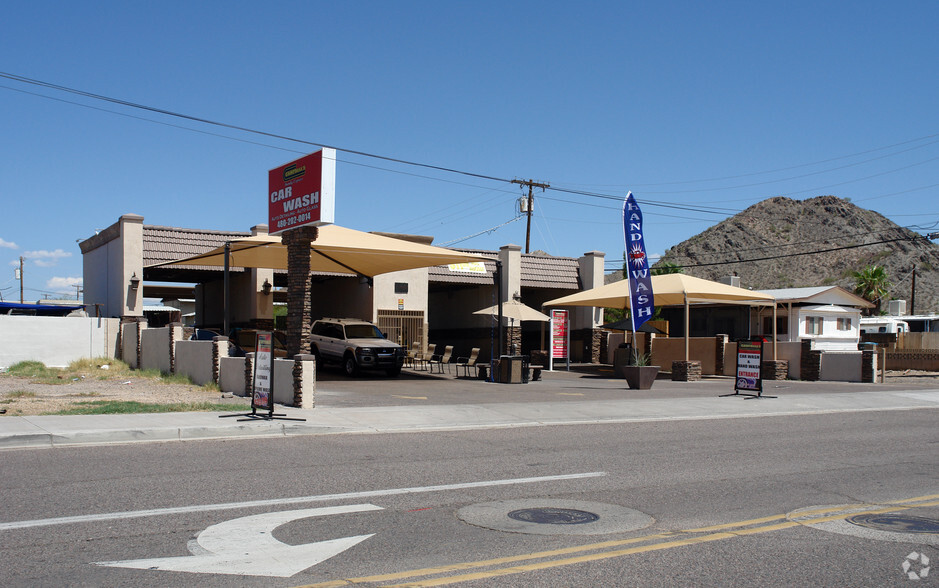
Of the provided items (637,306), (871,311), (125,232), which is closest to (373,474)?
(637,306)

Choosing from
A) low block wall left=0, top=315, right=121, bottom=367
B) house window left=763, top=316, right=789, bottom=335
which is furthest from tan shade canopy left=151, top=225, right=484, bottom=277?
house window left=763, top=316, right=789, bottom=335

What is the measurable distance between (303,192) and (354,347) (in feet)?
28.7

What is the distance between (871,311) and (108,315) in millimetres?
61742

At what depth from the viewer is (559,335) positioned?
29.3m

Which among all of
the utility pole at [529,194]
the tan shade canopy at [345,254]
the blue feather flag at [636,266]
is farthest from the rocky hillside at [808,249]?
the tan shade canopy at [345,254]

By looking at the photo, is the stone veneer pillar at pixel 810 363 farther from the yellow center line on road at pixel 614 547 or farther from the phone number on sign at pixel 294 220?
the yellow center line on road at pixel 614 547

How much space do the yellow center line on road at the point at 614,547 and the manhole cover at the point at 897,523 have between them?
158 millimetres

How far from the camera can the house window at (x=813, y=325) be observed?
36125 millimetres

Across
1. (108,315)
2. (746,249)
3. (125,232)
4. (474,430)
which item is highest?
(746,249)

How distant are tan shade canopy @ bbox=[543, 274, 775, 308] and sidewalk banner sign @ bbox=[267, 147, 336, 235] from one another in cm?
1389

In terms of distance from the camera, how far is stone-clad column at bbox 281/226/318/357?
637 inches

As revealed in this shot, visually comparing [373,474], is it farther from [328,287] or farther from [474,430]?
[328,287]

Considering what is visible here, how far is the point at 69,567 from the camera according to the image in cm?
529

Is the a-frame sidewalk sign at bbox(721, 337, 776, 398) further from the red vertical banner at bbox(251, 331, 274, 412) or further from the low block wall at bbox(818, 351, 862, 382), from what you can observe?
the red vertical banner at bbox(251, 331, 274, 412)
